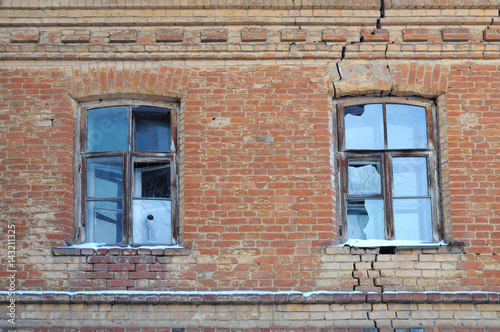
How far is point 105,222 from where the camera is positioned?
24.5 ft

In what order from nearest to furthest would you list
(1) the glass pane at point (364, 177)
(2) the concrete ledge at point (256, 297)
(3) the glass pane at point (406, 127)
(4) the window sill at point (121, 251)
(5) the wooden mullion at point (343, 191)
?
(2) the concrete ledge at point (256, 297)
(4) the window sill at point (121, 251)
(5) the wooden mullion at point (343, 191)
(1) the glass pane at point (364, 177)
(3) the glass pane at point (406, 127)

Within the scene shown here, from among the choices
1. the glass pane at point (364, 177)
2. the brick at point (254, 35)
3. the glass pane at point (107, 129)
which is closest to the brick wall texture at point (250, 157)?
the brick at point (254, 35)

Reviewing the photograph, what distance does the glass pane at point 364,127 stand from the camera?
25.1 feet

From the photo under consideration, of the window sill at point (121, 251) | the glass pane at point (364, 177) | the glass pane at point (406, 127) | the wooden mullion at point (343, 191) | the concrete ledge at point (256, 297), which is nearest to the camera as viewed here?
the concrete ledge at point (256, 297)

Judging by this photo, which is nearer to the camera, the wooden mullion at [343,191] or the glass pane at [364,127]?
the wooden mullion at [343,191]

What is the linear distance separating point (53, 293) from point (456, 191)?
13.4 feet

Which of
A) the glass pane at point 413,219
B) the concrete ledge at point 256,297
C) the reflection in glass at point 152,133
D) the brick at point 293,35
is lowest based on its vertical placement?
the concrete ledge at point 256,297

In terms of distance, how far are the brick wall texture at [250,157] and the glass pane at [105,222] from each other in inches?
12.0

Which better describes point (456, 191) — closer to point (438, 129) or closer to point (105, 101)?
point (438, 129)

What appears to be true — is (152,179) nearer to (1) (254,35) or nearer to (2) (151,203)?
(2) (151,203)

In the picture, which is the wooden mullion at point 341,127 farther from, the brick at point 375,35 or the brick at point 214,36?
the brick at point 214,36

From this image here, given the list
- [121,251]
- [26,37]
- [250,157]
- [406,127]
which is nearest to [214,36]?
[250,157]

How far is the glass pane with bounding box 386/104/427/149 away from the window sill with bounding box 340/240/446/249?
1.03 meters

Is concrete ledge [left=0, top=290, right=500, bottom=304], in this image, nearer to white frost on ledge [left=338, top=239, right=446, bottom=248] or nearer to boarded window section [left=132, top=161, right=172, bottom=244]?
white frost on ledge [left=338, top=239, right=446, bottom=248]
